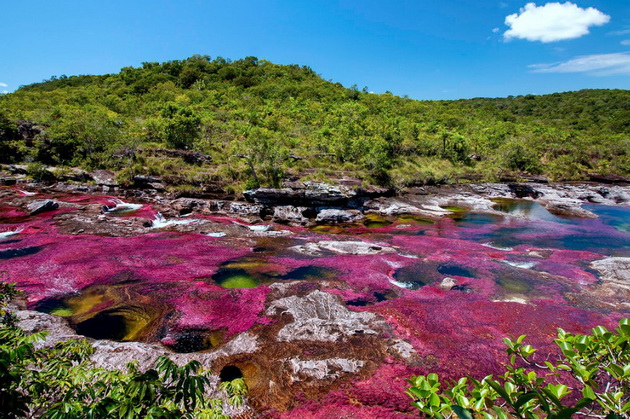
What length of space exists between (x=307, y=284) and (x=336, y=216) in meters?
21.6

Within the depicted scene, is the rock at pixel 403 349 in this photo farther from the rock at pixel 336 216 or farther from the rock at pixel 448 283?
the rock at pixel 336 216

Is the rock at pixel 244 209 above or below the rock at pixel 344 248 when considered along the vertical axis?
above

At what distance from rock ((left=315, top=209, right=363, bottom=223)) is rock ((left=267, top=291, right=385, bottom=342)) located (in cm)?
2272

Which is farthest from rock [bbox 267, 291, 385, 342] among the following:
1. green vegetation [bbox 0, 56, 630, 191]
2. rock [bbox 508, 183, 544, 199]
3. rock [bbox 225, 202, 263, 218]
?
rock [bbox 508, 183, 544, 199]

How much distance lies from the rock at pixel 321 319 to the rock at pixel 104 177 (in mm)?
42819

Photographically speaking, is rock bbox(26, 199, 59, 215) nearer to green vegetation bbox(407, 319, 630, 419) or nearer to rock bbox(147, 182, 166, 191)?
rock bbox(147, 182, 166, 191)

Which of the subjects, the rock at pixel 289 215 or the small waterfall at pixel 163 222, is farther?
the rock at pixel 289 215

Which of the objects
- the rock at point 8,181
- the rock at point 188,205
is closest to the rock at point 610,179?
the rock at point 188,205

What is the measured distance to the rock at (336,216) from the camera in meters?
41.9

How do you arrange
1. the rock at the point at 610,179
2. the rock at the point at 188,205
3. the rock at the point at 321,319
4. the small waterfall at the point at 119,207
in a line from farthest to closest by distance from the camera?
the rock at the point at 610,179 < the rock at the point at 188,205 < the small waterfall at the point at 119,207 < the rock at the point at 321,319

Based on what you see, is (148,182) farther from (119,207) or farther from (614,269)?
(614,269)

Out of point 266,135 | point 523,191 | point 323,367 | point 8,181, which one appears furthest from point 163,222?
point 523,191

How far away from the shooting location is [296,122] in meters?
78.5

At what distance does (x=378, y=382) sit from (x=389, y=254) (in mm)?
17164
